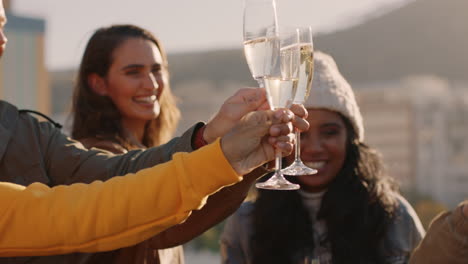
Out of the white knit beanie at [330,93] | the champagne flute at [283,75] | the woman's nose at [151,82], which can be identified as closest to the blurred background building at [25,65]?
the woman's nose at [151,82]

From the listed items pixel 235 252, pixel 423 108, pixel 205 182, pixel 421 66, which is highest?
pixel 205 182

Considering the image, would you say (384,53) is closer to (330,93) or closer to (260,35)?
(330,93)

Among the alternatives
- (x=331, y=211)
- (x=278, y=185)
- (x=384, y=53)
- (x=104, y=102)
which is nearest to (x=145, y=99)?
(x=104, y=102)

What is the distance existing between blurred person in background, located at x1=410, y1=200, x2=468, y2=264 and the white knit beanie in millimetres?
1124

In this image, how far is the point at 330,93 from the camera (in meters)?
3.58

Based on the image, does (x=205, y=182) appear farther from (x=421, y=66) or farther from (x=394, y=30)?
(x=394, y=30)

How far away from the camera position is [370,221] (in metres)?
3.59

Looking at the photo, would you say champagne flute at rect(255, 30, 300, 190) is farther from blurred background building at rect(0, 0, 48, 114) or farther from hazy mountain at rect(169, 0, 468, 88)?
hazy mountain at rect(169, 0, 468, 88)

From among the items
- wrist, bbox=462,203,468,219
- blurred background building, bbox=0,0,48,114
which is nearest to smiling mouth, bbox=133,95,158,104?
wrist, bbox=462,203,468,219

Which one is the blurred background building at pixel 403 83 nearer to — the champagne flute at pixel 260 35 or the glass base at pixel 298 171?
the glass base at pixel 298 171

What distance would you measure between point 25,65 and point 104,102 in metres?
6.33

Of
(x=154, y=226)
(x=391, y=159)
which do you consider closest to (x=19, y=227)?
(x=154, y=226)

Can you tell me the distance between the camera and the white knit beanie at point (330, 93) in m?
3.57

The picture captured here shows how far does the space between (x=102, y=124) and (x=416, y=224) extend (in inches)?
→ 61.9
